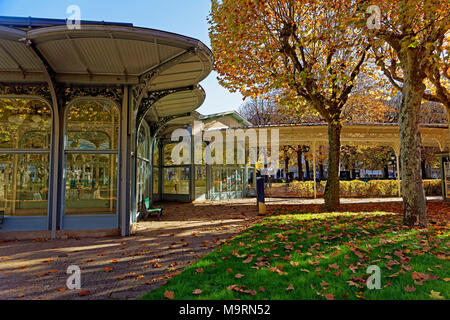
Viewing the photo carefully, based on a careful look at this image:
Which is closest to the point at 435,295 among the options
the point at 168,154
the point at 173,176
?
the point at 173,176

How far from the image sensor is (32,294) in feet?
11.1

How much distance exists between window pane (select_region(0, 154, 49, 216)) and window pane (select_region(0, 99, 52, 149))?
0.33m

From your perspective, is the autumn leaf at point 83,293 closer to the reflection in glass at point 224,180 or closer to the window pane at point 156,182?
the window pane at point 156,182

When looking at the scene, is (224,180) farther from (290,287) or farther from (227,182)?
(290,287)

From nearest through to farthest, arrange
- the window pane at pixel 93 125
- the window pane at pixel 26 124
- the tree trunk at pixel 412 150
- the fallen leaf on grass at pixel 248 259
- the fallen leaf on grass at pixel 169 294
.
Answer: the fallen leaf on grass at pixel 169 294 → the fallen leaf on grass at pixel 248 259 → the tree trunk at pixel 412 150 → the window pane at pixel 26 124 → the window pane at pixel 93 125

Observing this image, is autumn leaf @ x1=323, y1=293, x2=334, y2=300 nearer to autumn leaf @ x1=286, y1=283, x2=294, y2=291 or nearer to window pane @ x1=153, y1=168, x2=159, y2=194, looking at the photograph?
autumn leaf @ x1=286, y1=283, x2=294, y2=291

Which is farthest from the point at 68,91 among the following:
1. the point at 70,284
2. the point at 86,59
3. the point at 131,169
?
the point at 70,284

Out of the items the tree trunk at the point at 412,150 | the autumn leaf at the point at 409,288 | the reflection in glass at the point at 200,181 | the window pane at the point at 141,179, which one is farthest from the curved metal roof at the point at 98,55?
the reflection in glass at the point at 200,181

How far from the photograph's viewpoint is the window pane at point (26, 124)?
6938 millimetres

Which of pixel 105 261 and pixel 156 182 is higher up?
pixel 156 182

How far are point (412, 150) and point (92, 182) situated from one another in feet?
26.7

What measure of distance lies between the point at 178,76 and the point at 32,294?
18.5ft

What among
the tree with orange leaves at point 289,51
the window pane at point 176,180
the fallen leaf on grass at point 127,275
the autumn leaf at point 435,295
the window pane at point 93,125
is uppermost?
the tree with orange leaves at point 289,51

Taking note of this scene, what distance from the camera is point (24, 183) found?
22.8ft
